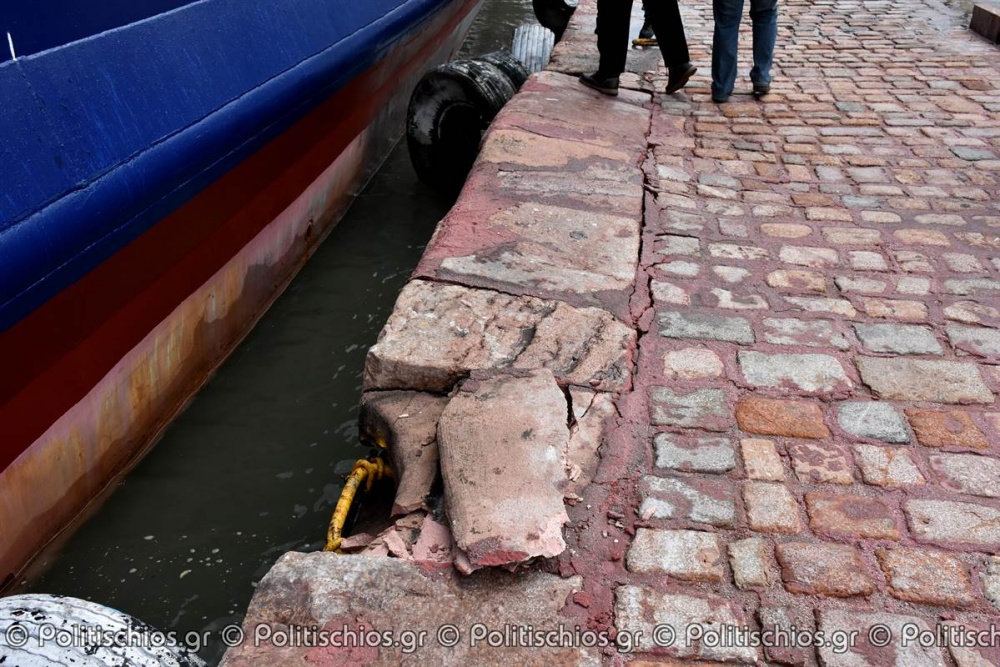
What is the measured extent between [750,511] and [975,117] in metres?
3.92

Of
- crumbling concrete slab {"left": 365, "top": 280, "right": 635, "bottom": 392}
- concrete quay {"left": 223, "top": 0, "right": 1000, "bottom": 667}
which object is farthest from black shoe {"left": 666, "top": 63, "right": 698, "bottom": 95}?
crumbling concrete slab {"left": 365, "top": 280, "right": 635, "bottom": 392}

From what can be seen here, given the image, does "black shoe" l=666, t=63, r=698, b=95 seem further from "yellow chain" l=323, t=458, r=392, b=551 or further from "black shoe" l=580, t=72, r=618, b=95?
"yellow chain" l=323, t=458, r=392, b=551

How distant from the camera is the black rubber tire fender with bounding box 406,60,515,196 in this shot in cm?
537

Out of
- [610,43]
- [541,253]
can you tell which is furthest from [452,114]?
[541,253]

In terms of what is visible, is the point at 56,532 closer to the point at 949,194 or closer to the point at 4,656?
the point at 4,656

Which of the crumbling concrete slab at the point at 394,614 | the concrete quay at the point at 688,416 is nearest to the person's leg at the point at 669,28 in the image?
the concrete quay at the point at 688,416

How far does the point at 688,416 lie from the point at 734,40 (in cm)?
343

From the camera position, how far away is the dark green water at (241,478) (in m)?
2.77

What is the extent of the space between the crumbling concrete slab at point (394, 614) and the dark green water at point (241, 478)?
86 centimetres

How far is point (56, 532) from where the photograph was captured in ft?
9.57

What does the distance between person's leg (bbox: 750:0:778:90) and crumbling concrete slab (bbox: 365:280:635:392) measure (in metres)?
3.15

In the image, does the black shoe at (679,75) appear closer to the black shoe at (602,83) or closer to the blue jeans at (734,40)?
the blue jeans at (734,40)
